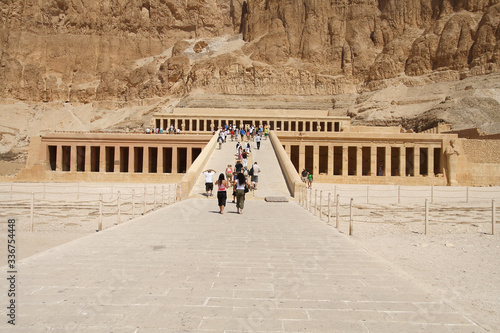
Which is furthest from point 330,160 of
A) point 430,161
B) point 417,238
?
point 417,238

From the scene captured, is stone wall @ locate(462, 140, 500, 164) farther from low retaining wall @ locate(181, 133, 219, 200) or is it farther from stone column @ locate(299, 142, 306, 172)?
low retaining wall @ locate(181, 133, 219, 200)

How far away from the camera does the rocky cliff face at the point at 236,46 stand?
240 ft

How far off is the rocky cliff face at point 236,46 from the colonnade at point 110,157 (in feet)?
133

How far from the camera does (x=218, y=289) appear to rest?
5.02 metres

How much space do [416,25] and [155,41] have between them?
60543 mm

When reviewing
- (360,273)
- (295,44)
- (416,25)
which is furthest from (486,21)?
(360,273)

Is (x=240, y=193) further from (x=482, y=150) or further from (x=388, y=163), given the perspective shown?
(x=482, y=150)

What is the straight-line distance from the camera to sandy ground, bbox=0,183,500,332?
6.11 m

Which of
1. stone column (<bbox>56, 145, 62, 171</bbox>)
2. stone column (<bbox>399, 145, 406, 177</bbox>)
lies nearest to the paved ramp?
stone column (<bbox>399, 145, 406, 177</bbox>)

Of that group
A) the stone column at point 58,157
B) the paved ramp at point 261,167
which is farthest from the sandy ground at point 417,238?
the stone column at point 58,157

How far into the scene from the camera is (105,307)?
4.32 m

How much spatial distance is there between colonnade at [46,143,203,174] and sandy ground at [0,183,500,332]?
505 inches

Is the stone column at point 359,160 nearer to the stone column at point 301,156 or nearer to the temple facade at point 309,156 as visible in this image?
the temple facade at point 309,156

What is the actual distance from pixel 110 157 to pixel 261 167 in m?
20.0
